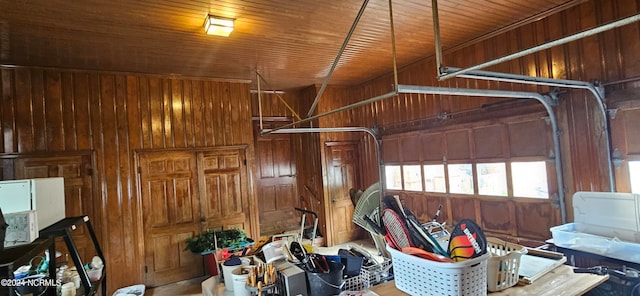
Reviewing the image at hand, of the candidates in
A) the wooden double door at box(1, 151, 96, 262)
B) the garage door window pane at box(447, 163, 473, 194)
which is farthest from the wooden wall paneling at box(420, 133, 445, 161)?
the wooden double door at box(1, 151, 96, 262)

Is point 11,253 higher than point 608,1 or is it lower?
lower

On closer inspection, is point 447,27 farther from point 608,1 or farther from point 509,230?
point 509,230

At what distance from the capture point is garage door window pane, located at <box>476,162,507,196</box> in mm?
4082

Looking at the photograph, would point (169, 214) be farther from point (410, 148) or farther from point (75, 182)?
point (410, 148)

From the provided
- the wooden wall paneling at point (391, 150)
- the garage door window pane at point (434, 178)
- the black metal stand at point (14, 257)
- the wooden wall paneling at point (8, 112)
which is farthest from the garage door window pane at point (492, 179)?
the wooden wall paneling at point (8, 112)

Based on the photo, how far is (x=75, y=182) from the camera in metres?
4.27

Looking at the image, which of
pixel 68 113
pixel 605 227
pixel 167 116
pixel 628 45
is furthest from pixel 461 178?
pixel 68 113

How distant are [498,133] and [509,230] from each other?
121 centimetres

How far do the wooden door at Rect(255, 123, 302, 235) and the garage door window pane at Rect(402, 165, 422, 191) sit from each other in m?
2.27

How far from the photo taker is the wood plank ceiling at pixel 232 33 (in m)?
2.95

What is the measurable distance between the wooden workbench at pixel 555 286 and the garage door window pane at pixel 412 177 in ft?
11.6

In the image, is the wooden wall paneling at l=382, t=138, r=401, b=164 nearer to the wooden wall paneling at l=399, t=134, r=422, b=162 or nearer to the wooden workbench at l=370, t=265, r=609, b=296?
the wooden wall paneling at l=399, t=134, r=422, b=162

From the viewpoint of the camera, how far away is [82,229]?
169 inches

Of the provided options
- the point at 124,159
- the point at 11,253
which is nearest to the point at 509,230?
the point at 11,253
